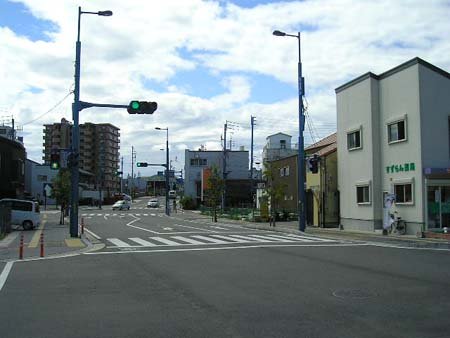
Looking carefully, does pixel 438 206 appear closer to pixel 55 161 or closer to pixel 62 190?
pixel 55 161

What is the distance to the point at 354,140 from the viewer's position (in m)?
33.0

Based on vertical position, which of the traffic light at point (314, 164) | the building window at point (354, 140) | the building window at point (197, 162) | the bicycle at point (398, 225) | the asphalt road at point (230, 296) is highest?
the building window at point (197, 162)

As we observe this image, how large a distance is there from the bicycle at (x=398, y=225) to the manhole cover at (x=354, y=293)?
1798cm

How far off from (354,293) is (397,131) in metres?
20.2

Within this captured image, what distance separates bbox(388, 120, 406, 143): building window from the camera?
2838 centimetres

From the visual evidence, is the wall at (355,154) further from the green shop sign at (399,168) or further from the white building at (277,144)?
the white building at (277,144)

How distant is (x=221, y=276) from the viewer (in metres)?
13.0

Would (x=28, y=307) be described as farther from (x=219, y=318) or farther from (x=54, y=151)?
(x=54, y=151)

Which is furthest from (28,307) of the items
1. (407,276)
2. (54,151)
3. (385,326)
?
(54,151)

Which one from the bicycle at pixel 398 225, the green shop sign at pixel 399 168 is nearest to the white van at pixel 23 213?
the green shop sign at pixel 399 168

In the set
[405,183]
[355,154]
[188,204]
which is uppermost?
[355,154]

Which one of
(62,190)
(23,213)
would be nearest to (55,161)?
(23,213)

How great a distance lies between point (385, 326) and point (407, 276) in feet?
17.9

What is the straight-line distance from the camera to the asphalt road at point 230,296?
7.73 meters
